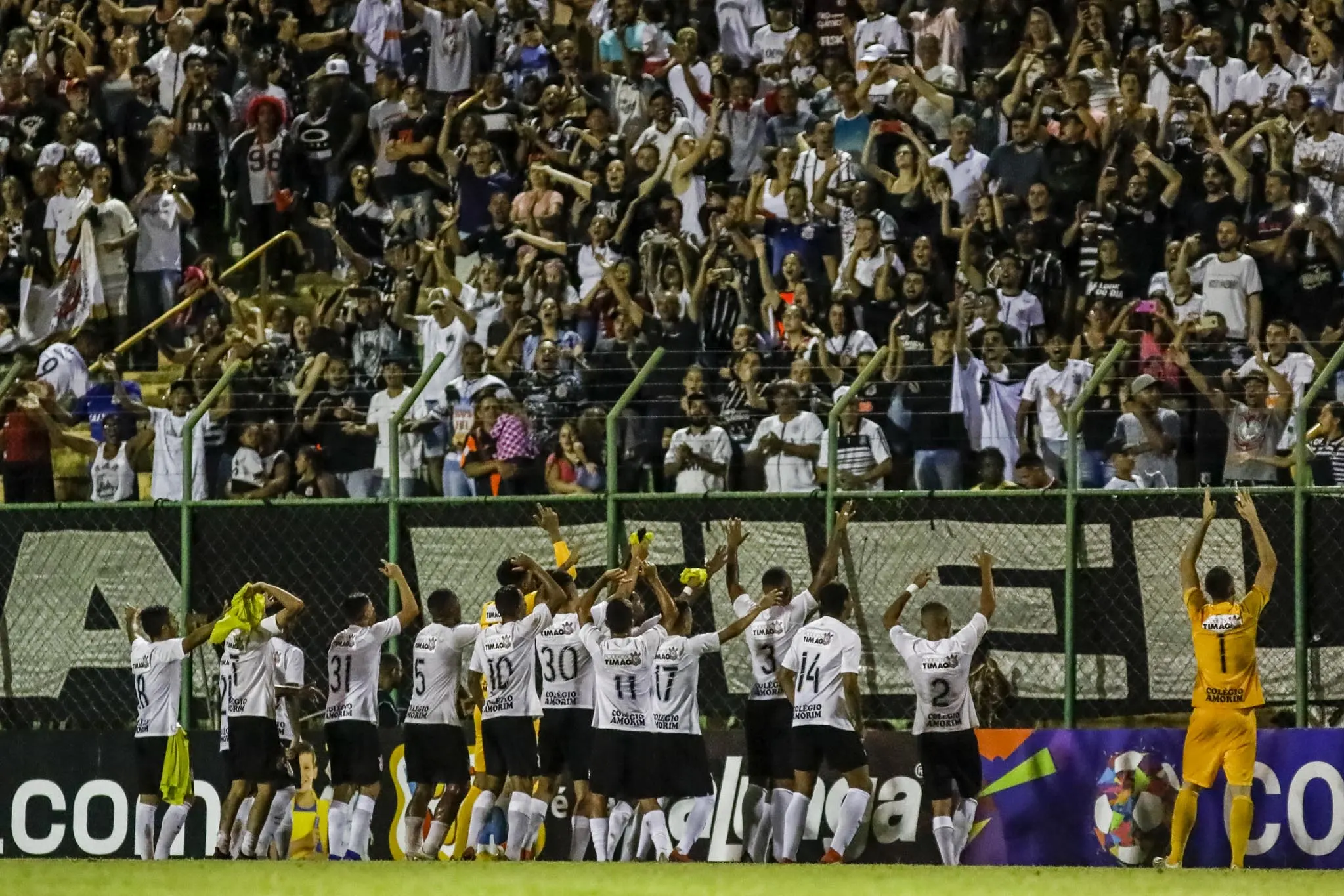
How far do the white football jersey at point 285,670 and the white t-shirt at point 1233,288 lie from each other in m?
7.12

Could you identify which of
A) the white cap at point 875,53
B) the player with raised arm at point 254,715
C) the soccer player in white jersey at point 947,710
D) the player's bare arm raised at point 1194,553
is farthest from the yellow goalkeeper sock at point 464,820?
the white cap at point 875,53

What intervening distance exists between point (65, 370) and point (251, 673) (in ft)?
16.4

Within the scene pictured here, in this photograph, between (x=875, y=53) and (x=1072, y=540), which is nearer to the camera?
(x=1072, y=540)

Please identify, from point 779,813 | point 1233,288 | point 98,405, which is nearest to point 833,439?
point 779,813

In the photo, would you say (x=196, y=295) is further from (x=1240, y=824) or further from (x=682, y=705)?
(x=1240, y=824)

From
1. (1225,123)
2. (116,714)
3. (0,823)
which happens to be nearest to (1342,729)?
(1225,123)

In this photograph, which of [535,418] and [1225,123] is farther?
[1225,123]

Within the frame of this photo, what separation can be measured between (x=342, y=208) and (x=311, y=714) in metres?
6.70

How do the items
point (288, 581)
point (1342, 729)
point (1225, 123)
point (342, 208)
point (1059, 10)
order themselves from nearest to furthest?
point (1342, 729) → point (288, 581) → point (1225, 123) → point (1059, 10) → point (342, 208)

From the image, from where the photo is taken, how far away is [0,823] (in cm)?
1714

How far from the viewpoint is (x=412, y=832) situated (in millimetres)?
15602

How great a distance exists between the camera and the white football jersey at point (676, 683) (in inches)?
579

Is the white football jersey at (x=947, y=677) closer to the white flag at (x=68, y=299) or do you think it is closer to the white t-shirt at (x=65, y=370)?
the white t-shirt at (x=65, y=370)

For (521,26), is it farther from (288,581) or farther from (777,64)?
(288,581)
